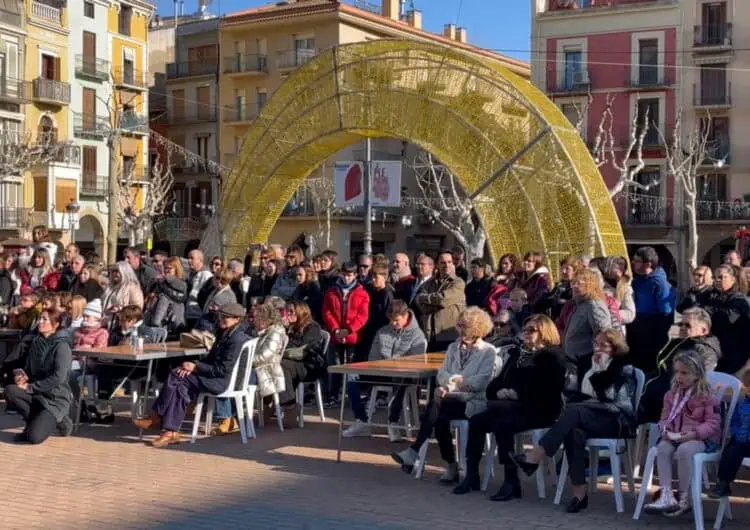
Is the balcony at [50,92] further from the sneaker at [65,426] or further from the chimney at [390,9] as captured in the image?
the sneaker at [65,426]

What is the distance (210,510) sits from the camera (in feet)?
26.0

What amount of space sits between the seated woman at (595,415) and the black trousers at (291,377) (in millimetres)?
3430

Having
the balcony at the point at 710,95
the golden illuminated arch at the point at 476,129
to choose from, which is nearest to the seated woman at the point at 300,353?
the golden illuminated arch at the point at 476,129

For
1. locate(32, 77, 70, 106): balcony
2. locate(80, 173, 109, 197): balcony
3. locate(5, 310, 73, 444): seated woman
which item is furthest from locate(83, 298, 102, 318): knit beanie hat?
locate(80, 173, 109, 197): balcony

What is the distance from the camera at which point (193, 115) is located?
5553 centimetres

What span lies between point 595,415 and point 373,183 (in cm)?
1103

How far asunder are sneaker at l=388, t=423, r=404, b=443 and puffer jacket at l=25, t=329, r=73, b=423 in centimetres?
318

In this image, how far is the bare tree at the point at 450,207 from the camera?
34.8 meters

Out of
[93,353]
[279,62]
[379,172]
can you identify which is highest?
[279,62]

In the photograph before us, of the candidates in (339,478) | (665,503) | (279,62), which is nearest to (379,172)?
(339,478)

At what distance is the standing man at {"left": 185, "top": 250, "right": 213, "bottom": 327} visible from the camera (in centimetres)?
1363

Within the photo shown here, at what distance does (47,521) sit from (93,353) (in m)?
3.41

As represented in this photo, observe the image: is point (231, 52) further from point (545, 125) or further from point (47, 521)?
point (47, 521)

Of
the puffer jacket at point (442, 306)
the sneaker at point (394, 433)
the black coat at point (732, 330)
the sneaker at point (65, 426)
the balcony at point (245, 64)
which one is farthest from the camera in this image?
the balcony at point (245, 64)
